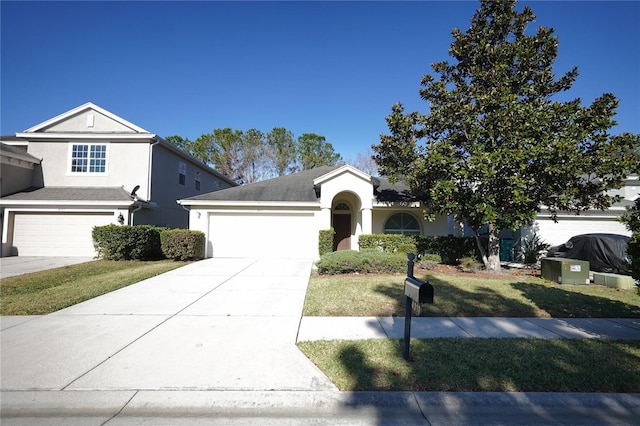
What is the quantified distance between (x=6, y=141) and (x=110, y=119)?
20.4ft

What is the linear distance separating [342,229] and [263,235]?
440 centimetres

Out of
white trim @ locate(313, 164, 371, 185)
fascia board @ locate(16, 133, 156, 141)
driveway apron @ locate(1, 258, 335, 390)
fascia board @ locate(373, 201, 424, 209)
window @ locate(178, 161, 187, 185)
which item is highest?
fascia board @ locate(16, 133, 156, 141)

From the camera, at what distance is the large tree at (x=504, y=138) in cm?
901

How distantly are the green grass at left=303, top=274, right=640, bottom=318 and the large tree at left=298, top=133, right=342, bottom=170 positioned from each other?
1000 inches

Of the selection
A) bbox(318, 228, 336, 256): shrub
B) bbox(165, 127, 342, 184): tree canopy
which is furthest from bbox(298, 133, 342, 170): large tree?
bbox(318, 228, 336, 256): shrub

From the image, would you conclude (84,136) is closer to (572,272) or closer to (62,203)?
(62,203)

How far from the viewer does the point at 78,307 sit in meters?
6.25

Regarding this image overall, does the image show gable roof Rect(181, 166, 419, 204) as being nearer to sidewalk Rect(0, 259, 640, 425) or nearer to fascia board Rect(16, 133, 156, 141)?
fascia board Rect(16, 133, 156, 141)

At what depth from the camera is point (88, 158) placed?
16.1 meters

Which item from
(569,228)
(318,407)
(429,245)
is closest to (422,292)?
(318,407)

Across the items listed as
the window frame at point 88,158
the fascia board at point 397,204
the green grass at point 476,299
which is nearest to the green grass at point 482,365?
the green grass at point 476,299

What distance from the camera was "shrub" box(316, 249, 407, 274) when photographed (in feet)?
33.3

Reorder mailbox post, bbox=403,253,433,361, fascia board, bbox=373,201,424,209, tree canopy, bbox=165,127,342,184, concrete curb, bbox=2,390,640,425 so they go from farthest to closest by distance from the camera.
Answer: tree canopy, bbox=165,127,342,184, fascia board, bbox=373,201,424,209, mailbox post, bbox=403,253,433,361, concrete curb, bbox=2,390,640,425

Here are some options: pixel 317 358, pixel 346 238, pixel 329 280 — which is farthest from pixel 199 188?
pixel 317 358
